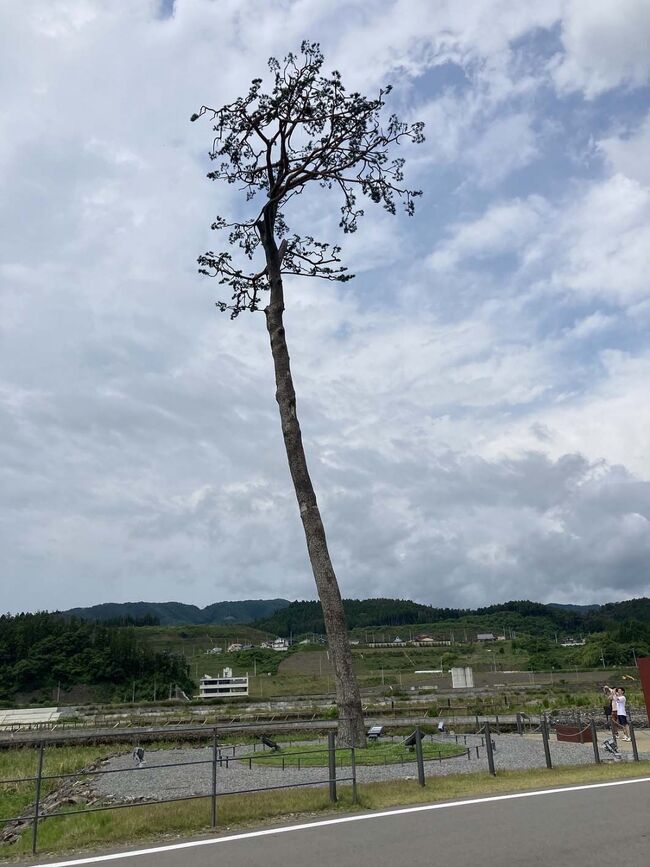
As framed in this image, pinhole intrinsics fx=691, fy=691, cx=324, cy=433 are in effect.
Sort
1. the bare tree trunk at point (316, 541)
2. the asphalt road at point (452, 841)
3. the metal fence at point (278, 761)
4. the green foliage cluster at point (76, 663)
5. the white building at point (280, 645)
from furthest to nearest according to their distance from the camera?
the white building at point (280, 645)
the green foliage cluster at point (76, 663)
the bare tree trunk at point (316, 541)
the metal fence at point (278, 761)
the asphalt road at point (452, 841)

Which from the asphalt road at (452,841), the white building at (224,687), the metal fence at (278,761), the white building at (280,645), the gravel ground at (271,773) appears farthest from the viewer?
the white building at (280,645)

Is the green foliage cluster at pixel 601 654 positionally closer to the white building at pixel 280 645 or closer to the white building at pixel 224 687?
the white building at pixel 224 687

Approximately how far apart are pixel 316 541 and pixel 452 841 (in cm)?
1018

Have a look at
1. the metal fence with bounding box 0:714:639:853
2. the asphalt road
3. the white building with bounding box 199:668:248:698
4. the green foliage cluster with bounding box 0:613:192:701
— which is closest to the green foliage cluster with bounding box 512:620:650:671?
the white building with bounding box 199:668:248:698

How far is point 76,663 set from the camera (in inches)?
3728

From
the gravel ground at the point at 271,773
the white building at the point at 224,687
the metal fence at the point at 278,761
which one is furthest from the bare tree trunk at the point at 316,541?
the white building at the point at 224,687

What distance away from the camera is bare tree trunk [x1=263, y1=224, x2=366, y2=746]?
15.6 meters

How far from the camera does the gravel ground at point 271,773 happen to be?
42.5ft

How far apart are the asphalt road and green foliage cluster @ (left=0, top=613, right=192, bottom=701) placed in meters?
82.0

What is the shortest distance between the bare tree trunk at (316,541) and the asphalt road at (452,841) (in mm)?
6523

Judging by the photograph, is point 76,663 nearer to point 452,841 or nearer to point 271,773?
point 271,773

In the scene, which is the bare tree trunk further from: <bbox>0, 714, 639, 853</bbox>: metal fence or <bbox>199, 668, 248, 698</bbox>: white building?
<bbox>199, 668, 248, 698</bbox>: white building

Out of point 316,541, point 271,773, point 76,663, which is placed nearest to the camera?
point 271,773

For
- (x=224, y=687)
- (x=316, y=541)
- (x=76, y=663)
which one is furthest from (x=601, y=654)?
(x=316, y=541)
